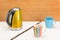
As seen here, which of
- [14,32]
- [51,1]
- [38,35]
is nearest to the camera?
[38,35]

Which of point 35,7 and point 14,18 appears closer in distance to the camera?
point 14,18

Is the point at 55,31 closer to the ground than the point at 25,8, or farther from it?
closer to the ground

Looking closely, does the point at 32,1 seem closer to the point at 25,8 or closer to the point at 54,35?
the point at 25,8

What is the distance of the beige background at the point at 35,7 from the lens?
5.55ft

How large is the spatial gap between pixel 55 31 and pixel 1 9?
2.25 feet

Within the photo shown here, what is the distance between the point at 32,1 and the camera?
5.58 ft

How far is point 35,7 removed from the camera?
1.71 m

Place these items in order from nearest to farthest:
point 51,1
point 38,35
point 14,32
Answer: point 38,35 → point 14,32 → point 51,1

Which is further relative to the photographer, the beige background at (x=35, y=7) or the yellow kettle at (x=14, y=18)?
the beige background at (x=35, y=7)

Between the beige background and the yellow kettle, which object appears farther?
the beige background

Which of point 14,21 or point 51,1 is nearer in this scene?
A: point 14,21

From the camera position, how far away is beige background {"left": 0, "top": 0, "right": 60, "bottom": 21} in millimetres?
1690

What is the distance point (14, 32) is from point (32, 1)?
463mm

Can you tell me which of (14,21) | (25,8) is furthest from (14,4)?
(14,21)
